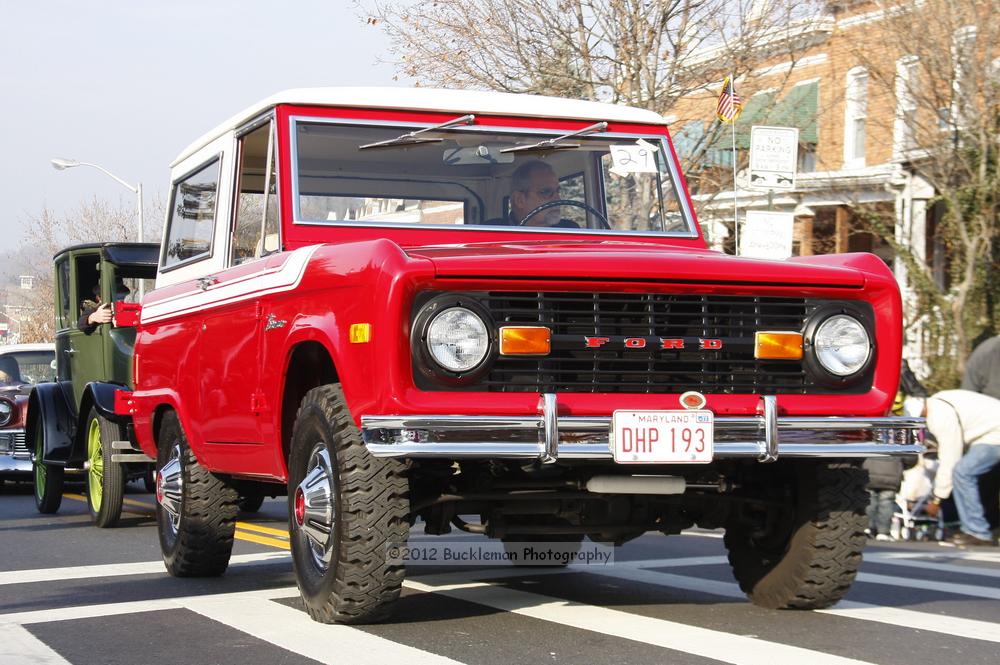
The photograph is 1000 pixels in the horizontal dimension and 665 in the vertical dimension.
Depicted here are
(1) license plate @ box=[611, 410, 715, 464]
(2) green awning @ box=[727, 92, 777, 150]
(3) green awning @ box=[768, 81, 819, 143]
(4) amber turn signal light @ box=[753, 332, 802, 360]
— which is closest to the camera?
(1) license plate @ box=[611, 410, 715, 464]

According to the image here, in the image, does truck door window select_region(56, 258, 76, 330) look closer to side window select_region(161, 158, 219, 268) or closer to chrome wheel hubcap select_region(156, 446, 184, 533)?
side window select_region(161, 158, 219, 268)

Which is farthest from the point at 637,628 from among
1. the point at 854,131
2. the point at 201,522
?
the point at 854,131

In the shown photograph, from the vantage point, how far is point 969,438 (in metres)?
11.0

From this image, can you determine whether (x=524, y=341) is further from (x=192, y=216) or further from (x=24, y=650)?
(x=192, y=216)

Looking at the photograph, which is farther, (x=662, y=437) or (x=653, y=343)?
(x=653, y=343)

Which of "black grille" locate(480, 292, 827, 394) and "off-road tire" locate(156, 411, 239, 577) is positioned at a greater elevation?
"black grille" locate(480, 292, 827, 394)

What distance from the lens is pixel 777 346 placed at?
19.0 feet

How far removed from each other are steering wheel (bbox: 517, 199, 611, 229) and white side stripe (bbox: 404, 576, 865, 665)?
1.78 m

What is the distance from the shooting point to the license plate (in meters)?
5.38

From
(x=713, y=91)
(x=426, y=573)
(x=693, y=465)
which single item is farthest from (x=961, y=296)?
(x=693, y=465)

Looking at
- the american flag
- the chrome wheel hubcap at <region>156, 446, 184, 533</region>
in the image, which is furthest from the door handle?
the american flag

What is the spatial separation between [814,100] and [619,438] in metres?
19.8

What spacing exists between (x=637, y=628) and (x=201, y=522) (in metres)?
2.67

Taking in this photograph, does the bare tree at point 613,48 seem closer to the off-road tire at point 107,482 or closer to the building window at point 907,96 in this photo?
the building window at point 907,96
